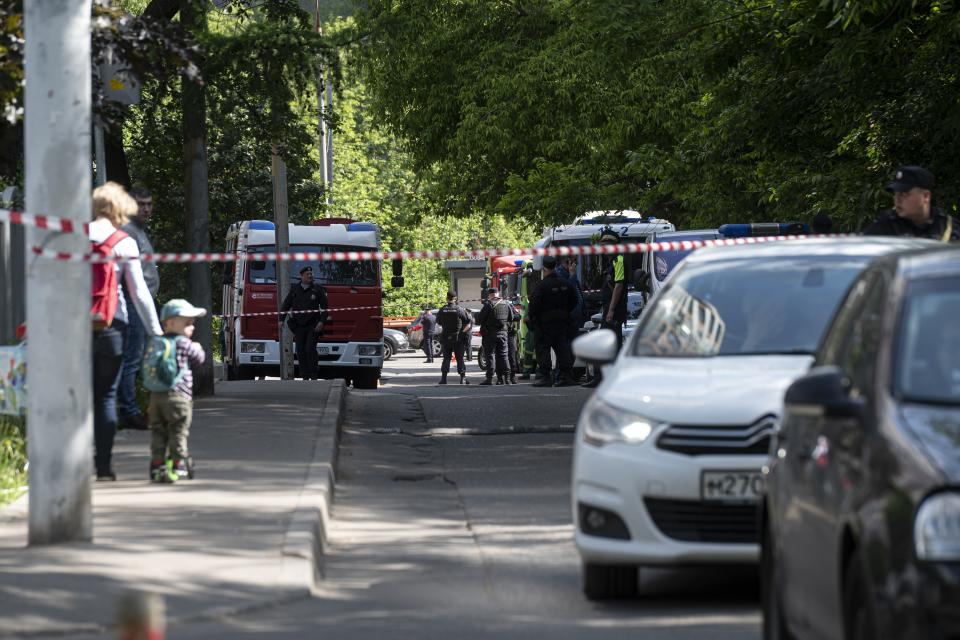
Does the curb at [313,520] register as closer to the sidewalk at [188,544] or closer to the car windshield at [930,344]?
the sidewalk at [188,544]

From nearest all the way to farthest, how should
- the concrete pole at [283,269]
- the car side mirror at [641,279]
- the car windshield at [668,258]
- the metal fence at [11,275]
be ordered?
1. the metal fence at [11,275]
2. the car side mirror at [641,279]
3. the car windshield at [668,258]
4. the concrete pole at [283,269]

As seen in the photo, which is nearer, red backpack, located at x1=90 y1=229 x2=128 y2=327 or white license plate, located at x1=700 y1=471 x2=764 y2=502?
white license plate, located at x1=700 y1=471 x2=764 y2=502

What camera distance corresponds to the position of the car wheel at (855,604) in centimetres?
470

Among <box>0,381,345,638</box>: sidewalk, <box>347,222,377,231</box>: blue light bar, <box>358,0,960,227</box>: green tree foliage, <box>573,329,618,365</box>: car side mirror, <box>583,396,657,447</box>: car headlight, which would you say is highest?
<box>358,0,960,227</box>: green tree foliage

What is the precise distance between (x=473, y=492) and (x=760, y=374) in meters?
4.72

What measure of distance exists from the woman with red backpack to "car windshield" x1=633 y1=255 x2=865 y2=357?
3600mm

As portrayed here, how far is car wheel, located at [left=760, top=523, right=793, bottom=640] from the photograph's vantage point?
19.8ft

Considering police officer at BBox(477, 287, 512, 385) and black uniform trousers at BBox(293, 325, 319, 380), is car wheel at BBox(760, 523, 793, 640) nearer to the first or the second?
black uniform trousers at BBox(293, 325, 319, 380)

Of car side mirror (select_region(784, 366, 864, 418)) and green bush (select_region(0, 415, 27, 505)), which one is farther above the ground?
car side mirror (select_region(784, 366, 864, 418))

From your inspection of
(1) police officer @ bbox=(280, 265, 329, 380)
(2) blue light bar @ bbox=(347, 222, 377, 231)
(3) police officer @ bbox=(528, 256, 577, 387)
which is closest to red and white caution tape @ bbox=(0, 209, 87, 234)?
(3) police officer @ bbox=(528, 256, 577, 387)

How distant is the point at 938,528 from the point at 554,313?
72.6 ft

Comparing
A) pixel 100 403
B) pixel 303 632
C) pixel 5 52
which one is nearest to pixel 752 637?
pixel 303 632

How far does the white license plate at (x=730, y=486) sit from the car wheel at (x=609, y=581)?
597mm

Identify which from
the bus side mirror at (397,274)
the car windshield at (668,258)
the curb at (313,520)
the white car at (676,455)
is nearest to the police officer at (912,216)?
the white car at (676,455)
